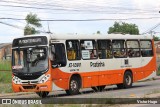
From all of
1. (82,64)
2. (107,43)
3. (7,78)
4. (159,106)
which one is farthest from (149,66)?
(7,78)

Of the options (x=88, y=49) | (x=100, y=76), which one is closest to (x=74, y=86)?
(x=88, y=49)

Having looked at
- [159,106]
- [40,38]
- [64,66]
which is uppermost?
[40,38]

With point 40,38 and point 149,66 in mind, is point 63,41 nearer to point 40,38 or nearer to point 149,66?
point 40,38

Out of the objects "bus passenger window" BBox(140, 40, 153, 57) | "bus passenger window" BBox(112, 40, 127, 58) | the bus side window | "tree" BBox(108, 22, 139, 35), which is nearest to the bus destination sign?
the bus side window

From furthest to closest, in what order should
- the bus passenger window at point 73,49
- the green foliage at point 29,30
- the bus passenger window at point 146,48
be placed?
1. the green foliage at point 29,30
2. the bus passenger window at point 146,48
3. the bus passenger window at point 73,49

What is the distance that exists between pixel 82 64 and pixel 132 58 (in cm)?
477

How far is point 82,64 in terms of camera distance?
23.3m

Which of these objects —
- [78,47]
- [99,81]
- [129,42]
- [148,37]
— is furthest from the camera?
[148,37]

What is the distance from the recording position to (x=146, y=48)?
28359mm

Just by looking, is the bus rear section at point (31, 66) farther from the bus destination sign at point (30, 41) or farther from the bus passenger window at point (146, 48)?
the bus passenger window at point (146, 48)

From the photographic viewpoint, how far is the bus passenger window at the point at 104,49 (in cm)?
2468

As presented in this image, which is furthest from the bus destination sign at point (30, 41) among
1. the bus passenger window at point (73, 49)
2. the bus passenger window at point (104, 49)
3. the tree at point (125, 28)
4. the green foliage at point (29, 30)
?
the tree at point (125, 28)

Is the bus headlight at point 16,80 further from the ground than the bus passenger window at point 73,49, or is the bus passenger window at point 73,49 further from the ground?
the bus passenger window at point 73,49

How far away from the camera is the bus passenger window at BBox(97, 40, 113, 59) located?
24.7 meters
